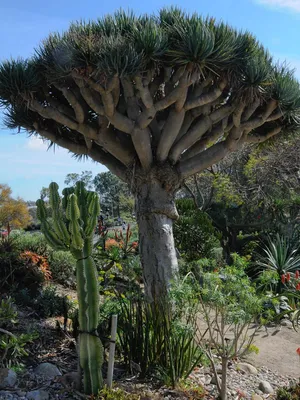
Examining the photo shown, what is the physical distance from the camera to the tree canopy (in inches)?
229

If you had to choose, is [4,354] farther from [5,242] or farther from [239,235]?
[239,235]

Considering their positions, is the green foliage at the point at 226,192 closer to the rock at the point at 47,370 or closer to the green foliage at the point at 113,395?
the rock at the point at 47,370

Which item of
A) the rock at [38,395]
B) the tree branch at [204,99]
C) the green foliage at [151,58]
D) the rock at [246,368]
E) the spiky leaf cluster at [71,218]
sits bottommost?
the rock at [246,368]

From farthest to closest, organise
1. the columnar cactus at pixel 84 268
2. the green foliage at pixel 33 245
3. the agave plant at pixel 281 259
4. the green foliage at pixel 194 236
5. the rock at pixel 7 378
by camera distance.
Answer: the green foliage at pixel 194 236 → the agave plant at pixel 281 259 → the green foliage at pixel 33 245 → the rock at pixel 7 378 → the columnar cactus at pixel 84 268

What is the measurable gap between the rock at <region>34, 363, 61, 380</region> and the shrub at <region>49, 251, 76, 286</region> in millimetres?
3926

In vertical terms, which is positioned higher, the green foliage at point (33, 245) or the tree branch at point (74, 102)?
the tree branch at point (74, 102)

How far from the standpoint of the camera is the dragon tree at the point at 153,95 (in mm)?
5832

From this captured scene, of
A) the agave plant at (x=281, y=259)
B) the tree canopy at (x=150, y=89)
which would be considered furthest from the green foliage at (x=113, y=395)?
the agave plant at (x=281, y=259)

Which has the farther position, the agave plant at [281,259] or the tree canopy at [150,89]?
the agave plant at [281,259]

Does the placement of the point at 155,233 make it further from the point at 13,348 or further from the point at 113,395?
the point at 113,395

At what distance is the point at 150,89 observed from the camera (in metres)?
6.50

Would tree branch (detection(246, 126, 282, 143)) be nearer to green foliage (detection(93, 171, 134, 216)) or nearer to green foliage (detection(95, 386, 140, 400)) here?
green foliage (detection(95, 386, 140, 400))

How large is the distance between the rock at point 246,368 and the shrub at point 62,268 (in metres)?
3.86

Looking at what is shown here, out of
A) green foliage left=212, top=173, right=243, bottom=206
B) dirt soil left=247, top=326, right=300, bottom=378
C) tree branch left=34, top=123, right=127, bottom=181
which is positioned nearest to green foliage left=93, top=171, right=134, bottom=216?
green foliage left=212, top=173, right=243, bottom=206
